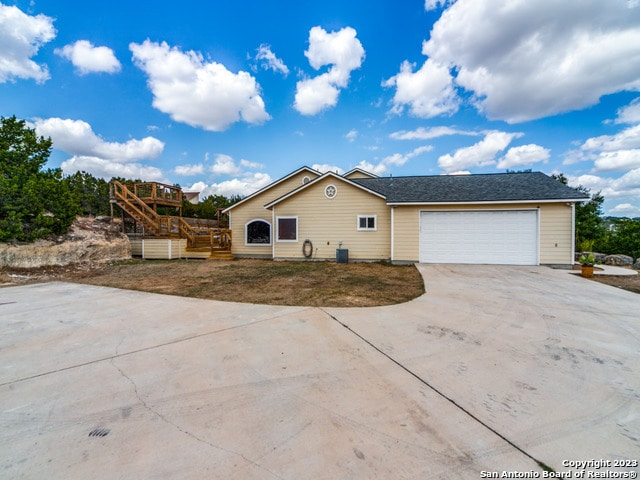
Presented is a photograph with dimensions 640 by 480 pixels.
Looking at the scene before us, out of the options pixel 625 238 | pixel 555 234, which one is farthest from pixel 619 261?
pixel 625 238

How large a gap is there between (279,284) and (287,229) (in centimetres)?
608

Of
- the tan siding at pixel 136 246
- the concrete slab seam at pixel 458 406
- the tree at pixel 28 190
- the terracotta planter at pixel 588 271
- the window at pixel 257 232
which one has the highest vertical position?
the tree at pixel 28 190

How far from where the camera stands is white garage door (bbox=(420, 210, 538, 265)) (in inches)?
422

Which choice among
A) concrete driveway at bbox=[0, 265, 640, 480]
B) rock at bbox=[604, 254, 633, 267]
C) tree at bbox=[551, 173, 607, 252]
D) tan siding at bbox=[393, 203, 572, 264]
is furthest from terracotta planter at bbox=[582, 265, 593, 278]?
tree at bbox=[551, 173, 607, 252]

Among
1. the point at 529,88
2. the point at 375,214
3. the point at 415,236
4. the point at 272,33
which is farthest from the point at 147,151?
the point at 529,88

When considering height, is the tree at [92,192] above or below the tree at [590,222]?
above

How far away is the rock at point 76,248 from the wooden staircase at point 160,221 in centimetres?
145

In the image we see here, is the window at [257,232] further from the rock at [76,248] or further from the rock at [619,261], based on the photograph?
the rock at [619,261]

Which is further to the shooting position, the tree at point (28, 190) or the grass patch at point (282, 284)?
the tree at point (28, 190)

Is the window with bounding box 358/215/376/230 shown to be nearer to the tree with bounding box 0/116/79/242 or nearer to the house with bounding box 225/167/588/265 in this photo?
the house with bounding box 225/167/588/265

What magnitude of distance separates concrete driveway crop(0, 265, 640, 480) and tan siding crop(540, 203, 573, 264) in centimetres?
700

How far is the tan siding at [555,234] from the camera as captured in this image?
10344 millimetres

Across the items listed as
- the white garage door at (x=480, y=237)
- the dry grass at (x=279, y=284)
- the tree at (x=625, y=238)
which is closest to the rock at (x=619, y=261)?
the tree at (x=625, y=238)

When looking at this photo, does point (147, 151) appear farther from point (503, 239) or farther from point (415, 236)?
point (503, 239)
